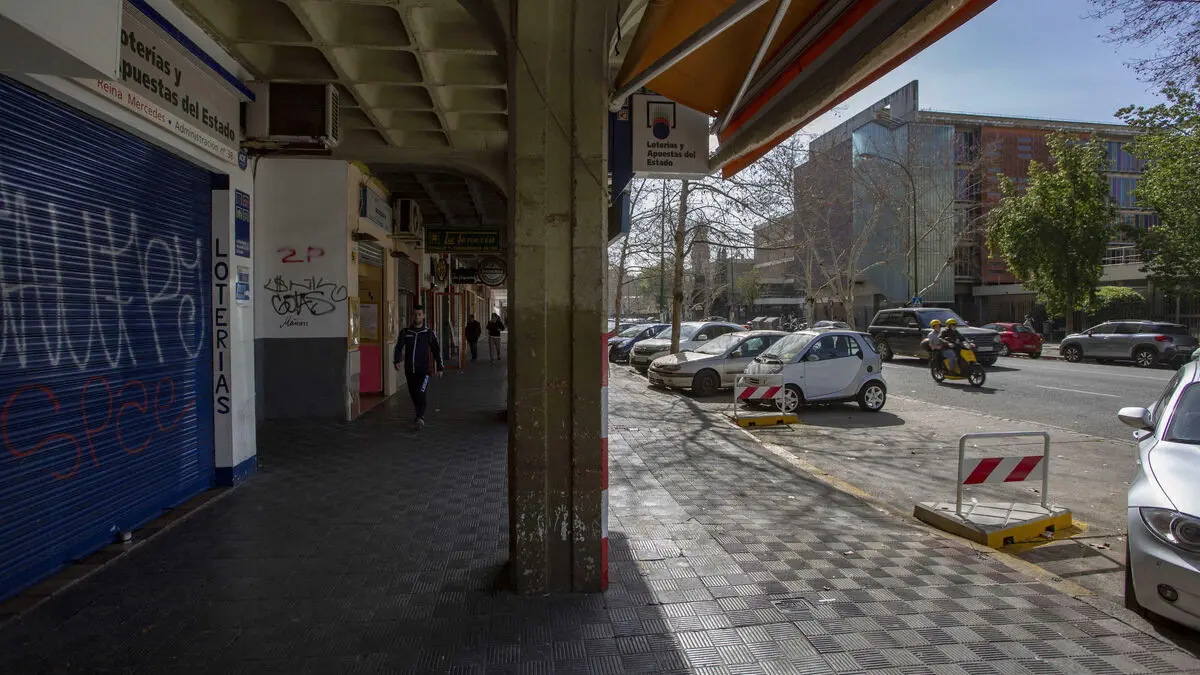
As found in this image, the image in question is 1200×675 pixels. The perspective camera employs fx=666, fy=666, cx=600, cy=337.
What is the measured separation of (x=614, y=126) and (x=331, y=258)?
Result: 5.86 m

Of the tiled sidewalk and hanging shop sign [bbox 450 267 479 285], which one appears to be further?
hanging shop sign [bbox 450 267 479 285]

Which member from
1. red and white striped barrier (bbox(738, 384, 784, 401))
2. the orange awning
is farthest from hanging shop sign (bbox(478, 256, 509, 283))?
the orange awning

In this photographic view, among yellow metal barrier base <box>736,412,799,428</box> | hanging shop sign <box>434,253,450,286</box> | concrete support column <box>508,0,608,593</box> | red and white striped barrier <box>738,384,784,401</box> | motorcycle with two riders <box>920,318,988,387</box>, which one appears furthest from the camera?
hanging shop sign <box>434,253,450,286</box>

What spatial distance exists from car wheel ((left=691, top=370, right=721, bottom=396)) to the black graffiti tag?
798cm

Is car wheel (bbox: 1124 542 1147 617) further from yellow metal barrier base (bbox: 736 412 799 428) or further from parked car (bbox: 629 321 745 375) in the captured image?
parked car (bbox: 629 321 745 375)

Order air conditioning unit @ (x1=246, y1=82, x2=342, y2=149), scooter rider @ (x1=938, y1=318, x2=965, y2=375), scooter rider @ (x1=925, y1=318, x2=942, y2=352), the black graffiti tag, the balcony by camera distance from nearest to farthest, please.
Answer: air conditioning unit @ (x1=246, y1=82, x2=342, y2=149)
the black graffiti tag
scooter rider @ (x1=938, y1=318, x2=965, y2=375)
scooter rider @ (x1=925, y1=318, x2=942, y2=352)
the balcony

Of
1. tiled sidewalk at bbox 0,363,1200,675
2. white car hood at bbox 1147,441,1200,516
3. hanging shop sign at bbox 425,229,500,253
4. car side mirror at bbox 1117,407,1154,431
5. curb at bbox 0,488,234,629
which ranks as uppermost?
hanging shop sign at bbox 425,229,500,253

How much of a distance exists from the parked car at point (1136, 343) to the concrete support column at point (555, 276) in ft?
82.9

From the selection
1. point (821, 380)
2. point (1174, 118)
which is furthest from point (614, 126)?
point (1174, 118)

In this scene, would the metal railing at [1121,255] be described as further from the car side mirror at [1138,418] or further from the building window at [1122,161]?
the car side mirror at [1138,418]

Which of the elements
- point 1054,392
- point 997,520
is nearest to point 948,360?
point 1054,392

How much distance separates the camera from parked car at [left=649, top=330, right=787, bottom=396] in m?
14.9

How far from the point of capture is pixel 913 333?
75.6ft

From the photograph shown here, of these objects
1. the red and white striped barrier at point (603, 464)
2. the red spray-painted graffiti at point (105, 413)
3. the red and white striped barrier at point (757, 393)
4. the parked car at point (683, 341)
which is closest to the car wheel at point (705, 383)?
the red and white striped barrier at point (757, 393)
